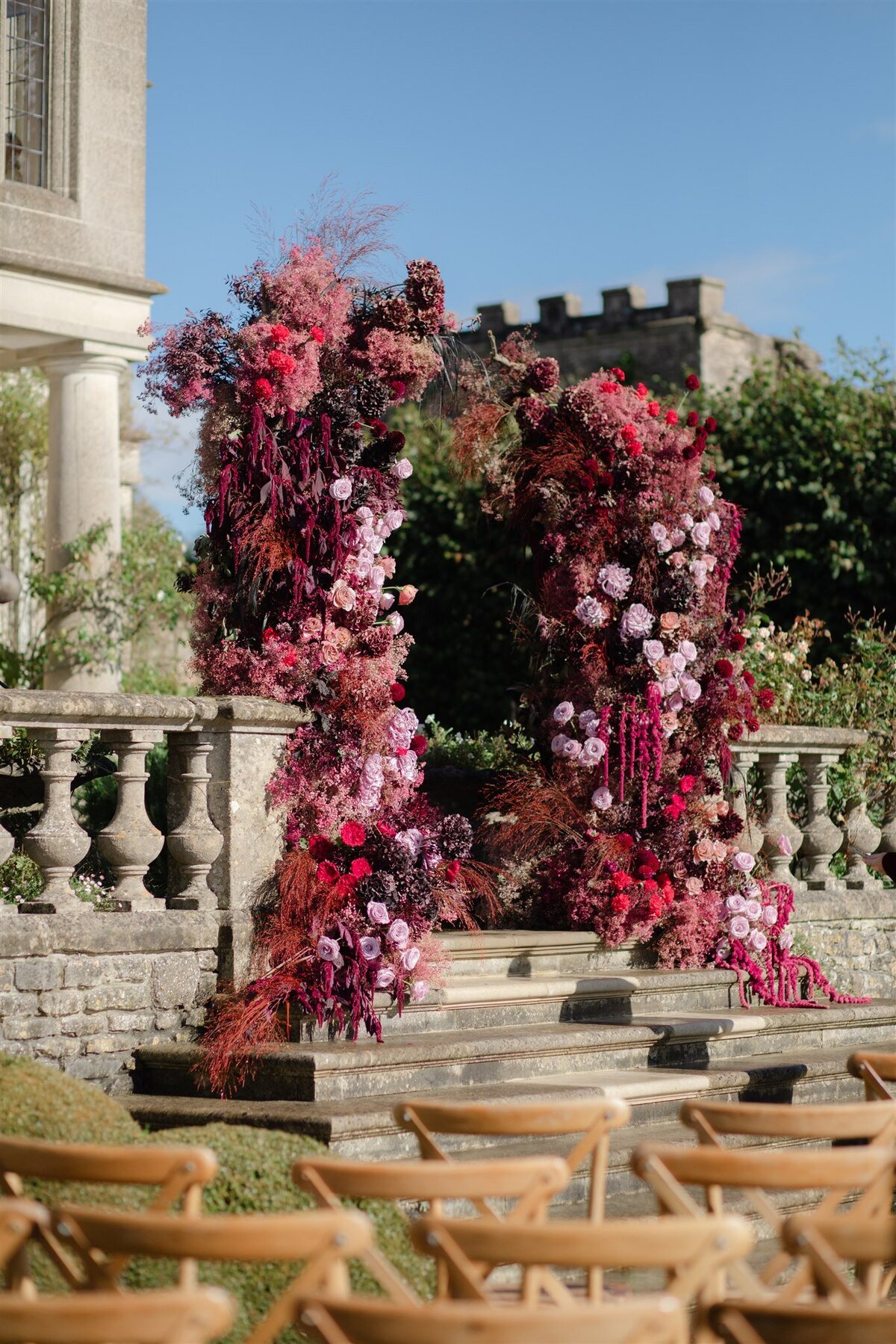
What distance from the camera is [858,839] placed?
392 inches

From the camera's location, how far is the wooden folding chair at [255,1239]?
3.06m

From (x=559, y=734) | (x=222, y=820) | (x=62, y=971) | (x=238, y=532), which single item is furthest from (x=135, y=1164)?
(x=559, y=734)

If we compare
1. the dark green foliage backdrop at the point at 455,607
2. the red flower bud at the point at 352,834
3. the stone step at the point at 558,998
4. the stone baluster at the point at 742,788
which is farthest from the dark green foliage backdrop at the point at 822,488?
the red flower bud at the point at 352,834

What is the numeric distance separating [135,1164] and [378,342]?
4.88 meters

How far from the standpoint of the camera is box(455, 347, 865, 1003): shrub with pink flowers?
8727 millimetres

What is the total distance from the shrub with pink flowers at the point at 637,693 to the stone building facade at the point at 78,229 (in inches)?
166

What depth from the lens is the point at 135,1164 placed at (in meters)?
3.59

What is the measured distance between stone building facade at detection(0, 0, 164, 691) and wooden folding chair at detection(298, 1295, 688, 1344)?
33.2 ft

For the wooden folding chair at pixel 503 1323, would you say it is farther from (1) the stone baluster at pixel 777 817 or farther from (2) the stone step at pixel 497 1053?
(1) the stone baluster at pixel 777 817

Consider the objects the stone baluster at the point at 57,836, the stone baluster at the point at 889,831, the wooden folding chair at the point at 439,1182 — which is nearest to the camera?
the wooden folding chair at the point at 439,1182

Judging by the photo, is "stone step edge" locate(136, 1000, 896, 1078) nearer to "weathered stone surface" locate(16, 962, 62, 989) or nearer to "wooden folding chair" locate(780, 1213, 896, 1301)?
"weathered stone surface" locate(16, 962, 62, 989)

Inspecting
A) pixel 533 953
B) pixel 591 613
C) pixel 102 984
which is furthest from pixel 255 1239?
pixel 591 613

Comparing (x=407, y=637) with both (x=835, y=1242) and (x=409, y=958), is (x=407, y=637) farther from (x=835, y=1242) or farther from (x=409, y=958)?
(x=835, y=1242)

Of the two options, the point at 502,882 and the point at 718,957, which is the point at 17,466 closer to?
the point at 502,882
